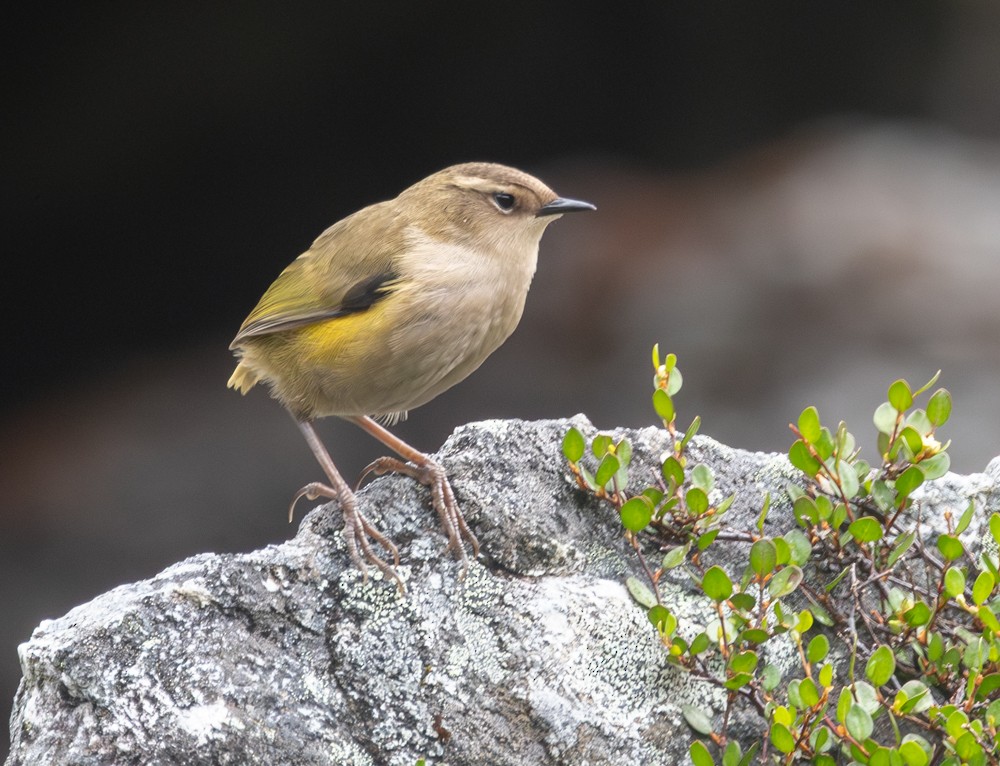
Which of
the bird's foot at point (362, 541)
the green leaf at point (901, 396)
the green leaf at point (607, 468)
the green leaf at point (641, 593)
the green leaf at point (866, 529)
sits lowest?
the green leaf at point (866, 529)

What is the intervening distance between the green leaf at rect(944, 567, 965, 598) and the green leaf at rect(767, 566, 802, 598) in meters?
0.35

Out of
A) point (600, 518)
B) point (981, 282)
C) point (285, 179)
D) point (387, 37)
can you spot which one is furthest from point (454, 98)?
point (600, 518)

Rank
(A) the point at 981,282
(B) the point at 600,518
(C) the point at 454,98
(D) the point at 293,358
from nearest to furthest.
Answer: (B) the point at 600,518 → (D) the point at 293,358 → (A) the point at 981,282 → (C) the point at 454,98

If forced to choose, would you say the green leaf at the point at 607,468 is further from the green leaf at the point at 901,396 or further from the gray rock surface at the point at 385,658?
the green leaf at the point at 901,396

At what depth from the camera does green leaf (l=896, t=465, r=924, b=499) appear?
3090 millimetres

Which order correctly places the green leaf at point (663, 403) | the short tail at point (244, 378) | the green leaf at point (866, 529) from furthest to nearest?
the short tail at point (244, 378), the green leaf at point (663, 403), the green leaf at point (866, 529)

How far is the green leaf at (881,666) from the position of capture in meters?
2.80

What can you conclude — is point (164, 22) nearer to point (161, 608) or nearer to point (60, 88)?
point (60, 88)

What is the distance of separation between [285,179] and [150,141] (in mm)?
1030

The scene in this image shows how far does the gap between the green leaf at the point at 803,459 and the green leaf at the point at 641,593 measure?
0.51m

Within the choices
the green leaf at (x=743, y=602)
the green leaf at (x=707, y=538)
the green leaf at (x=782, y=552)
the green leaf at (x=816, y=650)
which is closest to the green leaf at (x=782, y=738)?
the green leaf at (x=816, y=650)

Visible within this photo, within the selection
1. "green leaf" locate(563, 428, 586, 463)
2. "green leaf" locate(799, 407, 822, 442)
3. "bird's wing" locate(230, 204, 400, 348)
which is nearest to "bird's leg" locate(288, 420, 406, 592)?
"green leaf" locate(563, 428, 586, 463)

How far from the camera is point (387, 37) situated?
30.4 ft

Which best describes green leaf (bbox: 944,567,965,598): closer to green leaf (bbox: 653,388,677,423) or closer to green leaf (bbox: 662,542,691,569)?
green leaf (bbox: 662,542,691,569)
